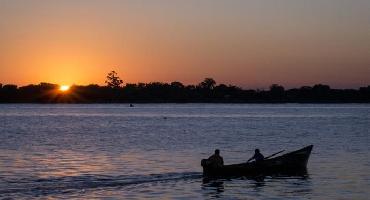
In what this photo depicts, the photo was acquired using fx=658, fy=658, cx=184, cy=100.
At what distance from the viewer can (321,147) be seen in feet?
173

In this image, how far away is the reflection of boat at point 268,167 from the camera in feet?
103

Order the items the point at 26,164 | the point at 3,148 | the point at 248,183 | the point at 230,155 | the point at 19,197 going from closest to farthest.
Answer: the point at 19,197 < the point at 248,183 < the point at 26,164 < the point at 230,155 < the point at 3,148

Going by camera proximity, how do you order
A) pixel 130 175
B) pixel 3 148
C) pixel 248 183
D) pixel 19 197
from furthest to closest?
pixel 3 148 < pixel 130 175 < pixel 248 183 < pixel 19 197

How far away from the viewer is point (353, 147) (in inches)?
2057

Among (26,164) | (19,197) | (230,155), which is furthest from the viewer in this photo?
(230,155)

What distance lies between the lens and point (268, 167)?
32.9 m

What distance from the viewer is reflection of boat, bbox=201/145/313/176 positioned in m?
31.4

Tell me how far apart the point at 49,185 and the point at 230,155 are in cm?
1886

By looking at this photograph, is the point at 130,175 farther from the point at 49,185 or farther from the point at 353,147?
the point at 353,147

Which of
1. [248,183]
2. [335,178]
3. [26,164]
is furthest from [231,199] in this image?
[26,164]

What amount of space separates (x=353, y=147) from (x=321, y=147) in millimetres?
2489

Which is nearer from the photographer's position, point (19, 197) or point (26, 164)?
point (19, 197)

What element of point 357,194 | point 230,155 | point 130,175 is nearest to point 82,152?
point 230,155

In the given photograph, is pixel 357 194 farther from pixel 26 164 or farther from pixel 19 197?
pixel 26 164
